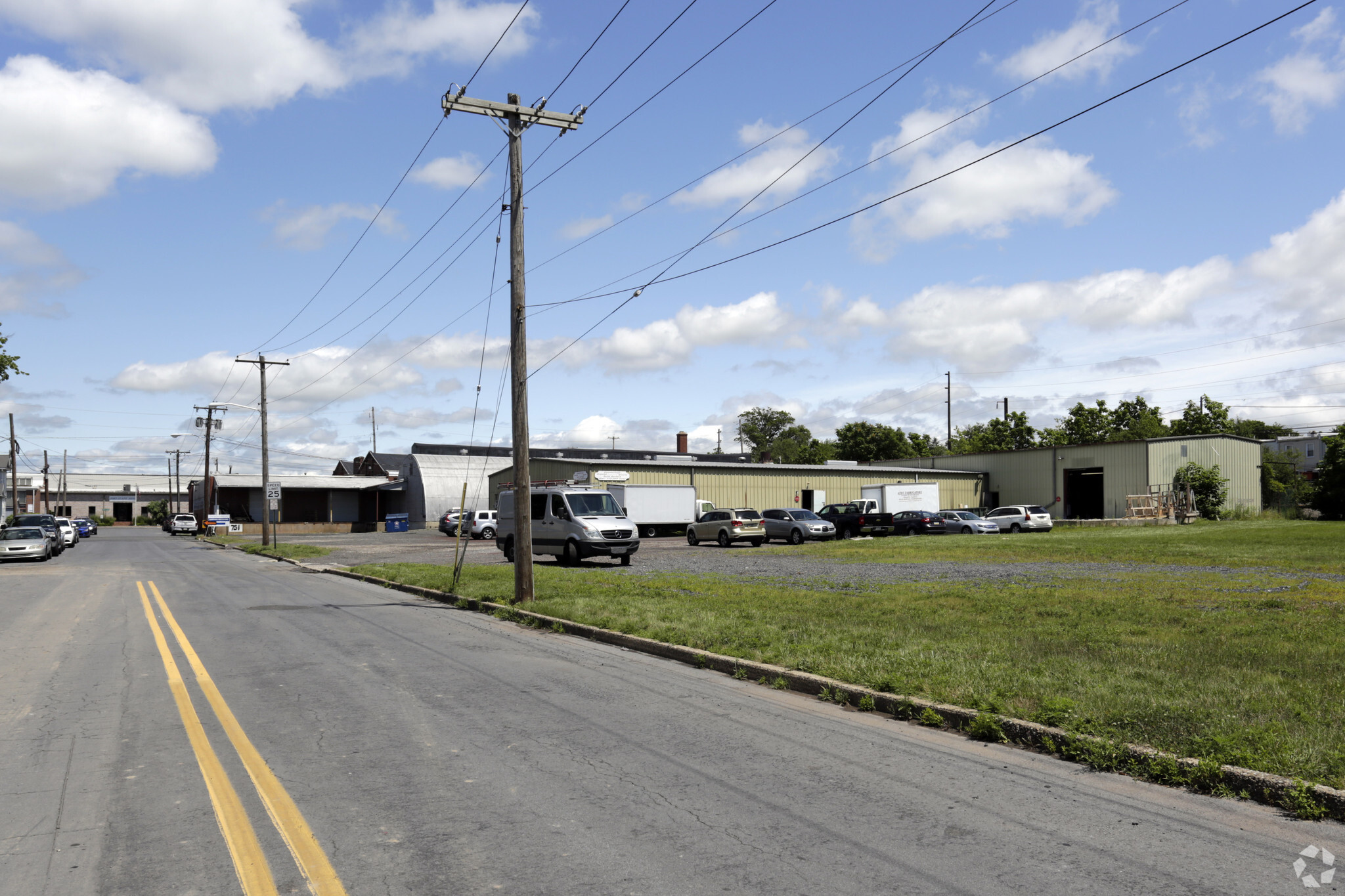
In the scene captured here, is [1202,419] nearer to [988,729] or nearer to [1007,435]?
[1007,435]

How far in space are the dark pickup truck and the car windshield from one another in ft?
58.8

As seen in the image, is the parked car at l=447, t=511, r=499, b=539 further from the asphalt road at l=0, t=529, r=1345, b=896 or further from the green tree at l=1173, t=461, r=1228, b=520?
the asphalt road at l=0, t=529, r=1345, b=896

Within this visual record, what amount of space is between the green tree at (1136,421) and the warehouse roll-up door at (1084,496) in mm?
23827

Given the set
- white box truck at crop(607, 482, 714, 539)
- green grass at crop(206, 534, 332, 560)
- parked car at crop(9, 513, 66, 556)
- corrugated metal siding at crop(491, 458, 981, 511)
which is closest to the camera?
green grass at crop(206, 534, 332, 560)

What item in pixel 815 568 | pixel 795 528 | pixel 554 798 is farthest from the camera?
pixel 795 528

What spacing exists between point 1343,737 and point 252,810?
6.82m

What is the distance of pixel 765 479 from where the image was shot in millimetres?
56250

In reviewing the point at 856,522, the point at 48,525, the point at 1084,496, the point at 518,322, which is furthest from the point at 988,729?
the point at 1084,496

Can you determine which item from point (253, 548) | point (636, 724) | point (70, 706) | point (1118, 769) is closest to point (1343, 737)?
point (1118, 769)

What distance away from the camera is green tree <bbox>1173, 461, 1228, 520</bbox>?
178ft

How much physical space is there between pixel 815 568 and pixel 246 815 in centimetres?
1890

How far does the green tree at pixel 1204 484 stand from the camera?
54.2 metres

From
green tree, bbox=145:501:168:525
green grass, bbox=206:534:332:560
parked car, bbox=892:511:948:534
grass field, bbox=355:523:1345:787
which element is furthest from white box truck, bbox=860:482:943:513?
green tree, bbox=145:501:168:525

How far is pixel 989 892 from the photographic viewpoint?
14.1 feet
